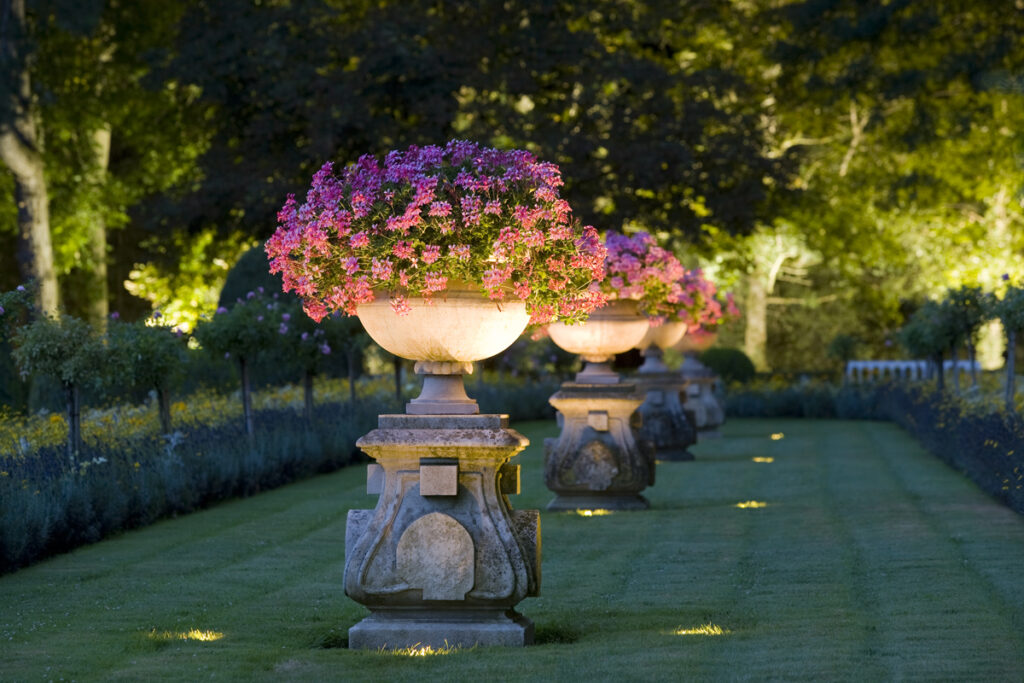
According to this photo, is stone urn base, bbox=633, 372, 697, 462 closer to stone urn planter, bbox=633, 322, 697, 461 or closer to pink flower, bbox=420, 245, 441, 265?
stone urn planter, bbox=633, 322, 697, 461

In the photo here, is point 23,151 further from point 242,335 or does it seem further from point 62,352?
point 62,352

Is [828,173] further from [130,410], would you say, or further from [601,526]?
[601,526]

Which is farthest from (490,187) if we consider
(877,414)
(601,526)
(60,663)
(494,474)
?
(877,414)

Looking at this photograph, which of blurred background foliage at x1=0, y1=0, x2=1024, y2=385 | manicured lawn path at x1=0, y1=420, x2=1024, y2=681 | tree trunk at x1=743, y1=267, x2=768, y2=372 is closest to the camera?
manicured lawn path at x1=0, y1=420, x2=1024, y2=681

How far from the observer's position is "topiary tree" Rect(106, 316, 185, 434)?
14422 millimetres

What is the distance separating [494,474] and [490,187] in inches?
55.2

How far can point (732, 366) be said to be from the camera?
3512cm

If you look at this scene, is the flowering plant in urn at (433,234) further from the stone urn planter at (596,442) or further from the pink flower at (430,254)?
the stone urn planter at (596,442)

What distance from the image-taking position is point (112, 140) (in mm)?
42938

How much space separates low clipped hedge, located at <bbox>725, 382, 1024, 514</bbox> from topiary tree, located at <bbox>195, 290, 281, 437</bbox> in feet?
26.2

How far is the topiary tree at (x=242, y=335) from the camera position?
1773cm

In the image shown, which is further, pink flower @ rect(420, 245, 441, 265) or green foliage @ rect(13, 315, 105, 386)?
green foliage @ rect(13, 315, 105, 386)

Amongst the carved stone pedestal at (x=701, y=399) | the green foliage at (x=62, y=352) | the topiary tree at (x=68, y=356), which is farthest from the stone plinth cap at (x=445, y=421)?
the carved stone pedestal at (x=701, y=399)

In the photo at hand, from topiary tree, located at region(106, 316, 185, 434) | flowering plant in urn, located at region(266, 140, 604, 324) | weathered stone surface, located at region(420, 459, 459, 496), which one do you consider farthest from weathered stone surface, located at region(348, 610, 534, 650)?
topiary tree, located at region(106, 316, 185, 434)
